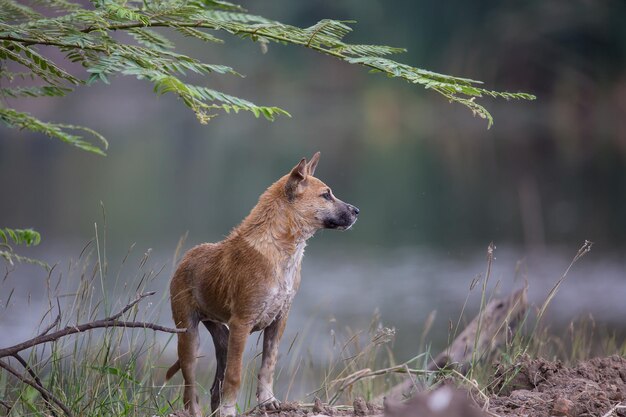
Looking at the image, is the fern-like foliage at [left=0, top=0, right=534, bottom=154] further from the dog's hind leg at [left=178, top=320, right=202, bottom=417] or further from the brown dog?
the dog's hind leg at [left=178, top=320, right=202, bottom=417]

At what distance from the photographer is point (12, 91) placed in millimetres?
5758

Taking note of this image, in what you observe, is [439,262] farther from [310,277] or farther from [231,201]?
[231,201]

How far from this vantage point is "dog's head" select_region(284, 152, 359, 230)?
5383mm

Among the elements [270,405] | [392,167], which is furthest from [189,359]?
[392,167]

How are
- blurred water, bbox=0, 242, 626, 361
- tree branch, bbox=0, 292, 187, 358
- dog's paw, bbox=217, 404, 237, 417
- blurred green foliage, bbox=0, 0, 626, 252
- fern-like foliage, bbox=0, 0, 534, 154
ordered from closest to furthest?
fern-like foliage, bbox=0, 0, 534, 154
tree branch, bbox=0, 292, 187, 358
dog's paw, bbox=217, 404, 237, 417
blurred water, bbox=0, 242, 626, 361
blurred green foliage, bbox=0, 0, 626, 252

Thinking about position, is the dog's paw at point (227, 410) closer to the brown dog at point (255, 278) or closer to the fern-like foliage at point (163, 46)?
the brown dog at point (255, 278)

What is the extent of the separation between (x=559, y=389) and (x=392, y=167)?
24193mm

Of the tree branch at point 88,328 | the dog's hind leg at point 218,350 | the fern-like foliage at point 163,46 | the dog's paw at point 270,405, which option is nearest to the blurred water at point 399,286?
the dog's hind leg at point 218,350

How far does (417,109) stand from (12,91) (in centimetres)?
3696

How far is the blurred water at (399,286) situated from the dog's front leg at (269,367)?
667cm

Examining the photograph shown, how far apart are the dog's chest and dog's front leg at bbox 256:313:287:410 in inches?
3.3

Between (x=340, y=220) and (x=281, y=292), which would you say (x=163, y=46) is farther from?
(x=281, y=292)

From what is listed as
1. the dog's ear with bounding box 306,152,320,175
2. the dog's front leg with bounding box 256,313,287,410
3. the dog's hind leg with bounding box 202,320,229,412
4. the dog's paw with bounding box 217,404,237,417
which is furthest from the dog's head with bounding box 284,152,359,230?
the dog's paw with bounding box 217,404,237,417

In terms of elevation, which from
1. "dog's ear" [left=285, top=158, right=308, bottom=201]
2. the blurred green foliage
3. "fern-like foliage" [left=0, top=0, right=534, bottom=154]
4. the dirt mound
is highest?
"fern-like foliage" [left=0, top=0, right=534, bottom=154]
